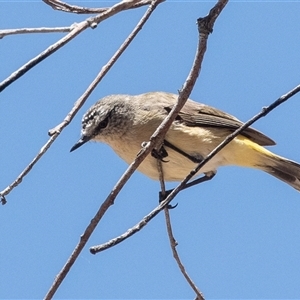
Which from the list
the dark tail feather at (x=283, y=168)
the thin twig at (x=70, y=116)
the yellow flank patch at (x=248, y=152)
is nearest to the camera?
the thin twig at (x=70, y=116)

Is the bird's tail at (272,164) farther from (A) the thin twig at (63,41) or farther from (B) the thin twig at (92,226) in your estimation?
(A) the thin twig at (63,41)

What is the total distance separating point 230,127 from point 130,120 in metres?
1.02

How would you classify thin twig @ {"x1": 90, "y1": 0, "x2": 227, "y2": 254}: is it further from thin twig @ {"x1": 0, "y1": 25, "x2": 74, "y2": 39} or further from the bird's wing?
the bird's wing

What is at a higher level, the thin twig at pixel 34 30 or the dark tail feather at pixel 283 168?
the dark tail feather at pixel 283 168

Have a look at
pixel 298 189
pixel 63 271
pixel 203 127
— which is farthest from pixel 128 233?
pixel 298 189

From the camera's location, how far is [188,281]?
11.2ft

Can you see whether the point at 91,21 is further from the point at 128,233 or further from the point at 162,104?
the point at 162,104

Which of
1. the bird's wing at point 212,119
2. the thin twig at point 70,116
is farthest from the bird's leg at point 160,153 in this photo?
the thin twig at point 70,116

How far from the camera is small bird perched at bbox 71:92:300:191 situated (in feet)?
17.5

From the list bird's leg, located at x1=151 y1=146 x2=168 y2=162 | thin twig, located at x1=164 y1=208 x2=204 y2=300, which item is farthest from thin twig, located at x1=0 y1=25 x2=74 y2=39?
bird's leg, located at x1=151 y1=146 x2=168 y2=162

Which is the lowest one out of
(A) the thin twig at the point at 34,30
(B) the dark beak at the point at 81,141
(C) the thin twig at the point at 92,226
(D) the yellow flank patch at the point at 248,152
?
(C) the thin twig at the point at 92,226

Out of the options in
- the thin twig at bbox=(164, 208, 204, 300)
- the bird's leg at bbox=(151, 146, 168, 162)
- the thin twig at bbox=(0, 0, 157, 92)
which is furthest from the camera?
the bird's leg at bbox=(151, 146, 168, 162)

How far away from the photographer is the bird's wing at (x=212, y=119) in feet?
18.5

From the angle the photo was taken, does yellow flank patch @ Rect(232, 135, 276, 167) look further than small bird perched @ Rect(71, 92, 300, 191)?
Yes
